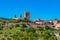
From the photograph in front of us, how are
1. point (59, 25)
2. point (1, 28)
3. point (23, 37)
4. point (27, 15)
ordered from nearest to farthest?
point (23, 37)
point (1, 28)
point (59, 25)
point (27, 15)

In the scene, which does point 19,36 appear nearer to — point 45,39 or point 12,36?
point 12,36

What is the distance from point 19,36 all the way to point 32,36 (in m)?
1.38

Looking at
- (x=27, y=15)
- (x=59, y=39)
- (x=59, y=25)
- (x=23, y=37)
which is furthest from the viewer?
(x=27, y=15)

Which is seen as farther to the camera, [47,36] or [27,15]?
[27,15]

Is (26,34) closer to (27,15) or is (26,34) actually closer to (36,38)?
(36,38)

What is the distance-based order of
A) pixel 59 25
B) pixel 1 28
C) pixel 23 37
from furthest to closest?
pixel 59 25 → pixel 1 28 → pixel 23 37

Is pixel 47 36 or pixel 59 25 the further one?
pixel 59 25

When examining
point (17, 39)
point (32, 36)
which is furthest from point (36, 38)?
point (17, 39)

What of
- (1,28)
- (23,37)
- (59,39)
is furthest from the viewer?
(1,28)

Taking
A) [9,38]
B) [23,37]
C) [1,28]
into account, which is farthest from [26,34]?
[1,28]

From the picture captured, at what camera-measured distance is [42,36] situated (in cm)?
2317

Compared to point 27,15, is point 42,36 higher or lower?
lower

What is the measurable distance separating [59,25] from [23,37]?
13.9 meters

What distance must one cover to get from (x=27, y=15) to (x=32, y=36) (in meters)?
19.7
